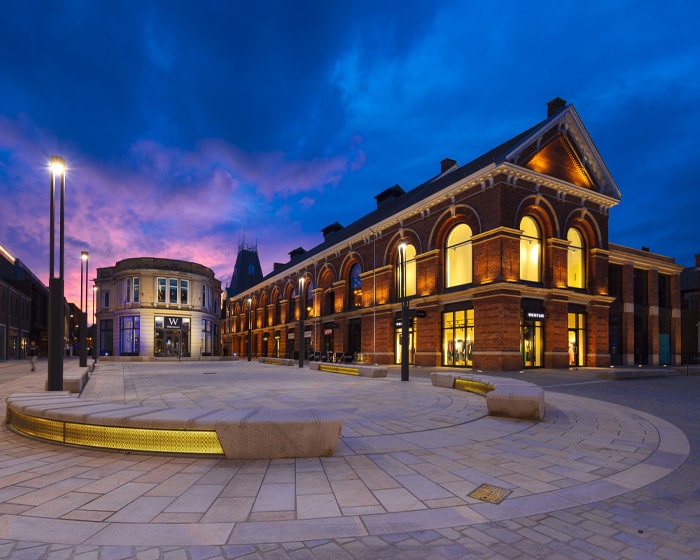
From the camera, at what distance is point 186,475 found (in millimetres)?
5152

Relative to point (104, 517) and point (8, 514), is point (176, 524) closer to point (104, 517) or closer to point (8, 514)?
point (104, 517)

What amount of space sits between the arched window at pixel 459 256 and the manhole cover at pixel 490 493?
2275 centimetres

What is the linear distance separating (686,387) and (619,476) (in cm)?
1513

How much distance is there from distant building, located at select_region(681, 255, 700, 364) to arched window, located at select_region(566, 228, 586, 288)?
2070 centimetres

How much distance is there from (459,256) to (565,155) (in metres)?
10.3

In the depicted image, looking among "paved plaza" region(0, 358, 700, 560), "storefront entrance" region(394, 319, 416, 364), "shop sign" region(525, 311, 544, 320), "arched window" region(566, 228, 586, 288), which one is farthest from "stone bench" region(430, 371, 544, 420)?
"arched window" region(566, 228, 586, 288)

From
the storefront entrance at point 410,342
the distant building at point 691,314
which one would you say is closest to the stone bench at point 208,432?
the storefront entrance at point 410,342

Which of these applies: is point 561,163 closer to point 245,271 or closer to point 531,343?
point 531,343

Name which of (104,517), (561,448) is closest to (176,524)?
(104,517)

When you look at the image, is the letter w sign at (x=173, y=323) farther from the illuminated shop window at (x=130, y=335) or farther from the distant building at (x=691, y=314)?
the distant building at (x=691, y=314)

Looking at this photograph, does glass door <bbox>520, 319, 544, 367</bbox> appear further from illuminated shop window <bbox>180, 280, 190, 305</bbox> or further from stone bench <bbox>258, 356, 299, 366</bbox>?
illuminated shop window <bbox>180, 280, 190, 305</bbox>

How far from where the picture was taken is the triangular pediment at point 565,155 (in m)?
26.0

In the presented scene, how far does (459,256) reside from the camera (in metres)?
27.7

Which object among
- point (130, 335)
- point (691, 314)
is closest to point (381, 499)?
point (130, 335)
